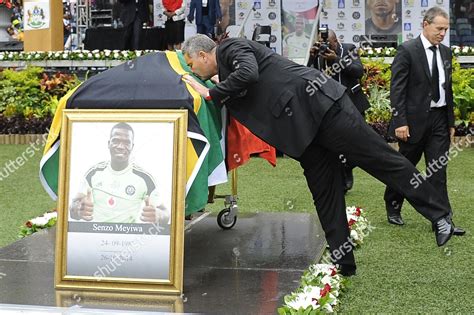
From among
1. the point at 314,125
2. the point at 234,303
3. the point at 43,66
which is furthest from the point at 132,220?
the point at 43,66

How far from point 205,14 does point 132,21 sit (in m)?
1.56

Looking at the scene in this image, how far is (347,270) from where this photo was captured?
608cm

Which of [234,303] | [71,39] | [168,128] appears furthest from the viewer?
[71,39]

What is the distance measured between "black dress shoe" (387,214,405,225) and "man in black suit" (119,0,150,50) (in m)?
12.0

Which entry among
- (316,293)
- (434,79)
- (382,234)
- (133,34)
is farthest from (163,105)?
(133,34)

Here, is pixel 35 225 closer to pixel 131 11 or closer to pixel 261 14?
pixel 131 11

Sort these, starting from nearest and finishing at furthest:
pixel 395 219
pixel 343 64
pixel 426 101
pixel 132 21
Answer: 1. pixel 426 101
2. pixel 395 219
3. pixel 343 64
4. pixel 132 21

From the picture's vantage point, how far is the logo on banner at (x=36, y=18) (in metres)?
19.3

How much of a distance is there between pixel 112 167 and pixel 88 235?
1.45 ft

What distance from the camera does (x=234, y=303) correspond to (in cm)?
525

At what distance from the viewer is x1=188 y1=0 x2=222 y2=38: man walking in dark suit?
18.9 m

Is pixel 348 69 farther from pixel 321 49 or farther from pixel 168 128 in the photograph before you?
pixel 168 128

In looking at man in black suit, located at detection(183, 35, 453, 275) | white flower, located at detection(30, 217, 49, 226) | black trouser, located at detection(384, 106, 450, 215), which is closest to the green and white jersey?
man in black suit, located at detection(183, 35, 453, 275)

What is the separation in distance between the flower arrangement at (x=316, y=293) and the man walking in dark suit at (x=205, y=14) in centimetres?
1344
